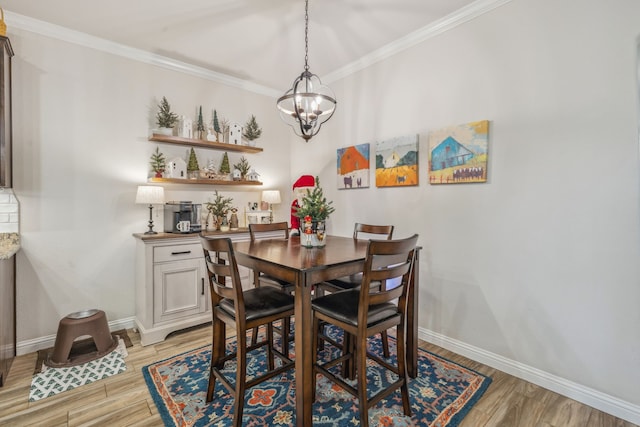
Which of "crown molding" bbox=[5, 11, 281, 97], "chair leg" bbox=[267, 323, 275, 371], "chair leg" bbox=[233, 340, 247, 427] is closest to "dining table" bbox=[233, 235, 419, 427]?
"chair leg" bbox=[233, 340, 247, 427]

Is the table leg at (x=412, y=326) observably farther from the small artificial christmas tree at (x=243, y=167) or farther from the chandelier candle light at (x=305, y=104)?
the small artificial christmas tree at (x=243, y=167)

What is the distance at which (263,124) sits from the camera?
3.99 meters

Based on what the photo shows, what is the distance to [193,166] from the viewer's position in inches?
129

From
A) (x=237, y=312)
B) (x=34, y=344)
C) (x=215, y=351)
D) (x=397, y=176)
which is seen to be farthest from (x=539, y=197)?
(x=34, y=344)

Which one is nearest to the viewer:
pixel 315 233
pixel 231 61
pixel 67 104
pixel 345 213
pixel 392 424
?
pixel 392 424

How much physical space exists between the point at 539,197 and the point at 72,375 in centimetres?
352

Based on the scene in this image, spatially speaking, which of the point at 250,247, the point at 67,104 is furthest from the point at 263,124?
the point at 250,247

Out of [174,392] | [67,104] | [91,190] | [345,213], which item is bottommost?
[174,392]

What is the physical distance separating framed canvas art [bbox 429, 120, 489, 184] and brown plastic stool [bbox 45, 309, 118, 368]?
304 centimetres

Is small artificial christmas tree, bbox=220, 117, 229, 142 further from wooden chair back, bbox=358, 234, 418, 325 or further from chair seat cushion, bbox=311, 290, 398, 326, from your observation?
wooden chair back, bbox=358, 234, 418, 325

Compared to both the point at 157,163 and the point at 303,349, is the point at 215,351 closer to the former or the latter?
the point at 303,349

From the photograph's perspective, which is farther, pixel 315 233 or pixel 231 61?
pixel 231 61

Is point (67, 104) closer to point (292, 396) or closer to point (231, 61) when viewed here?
Result: point (231, 61)

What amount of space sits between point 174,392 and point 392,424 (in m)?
1.38
